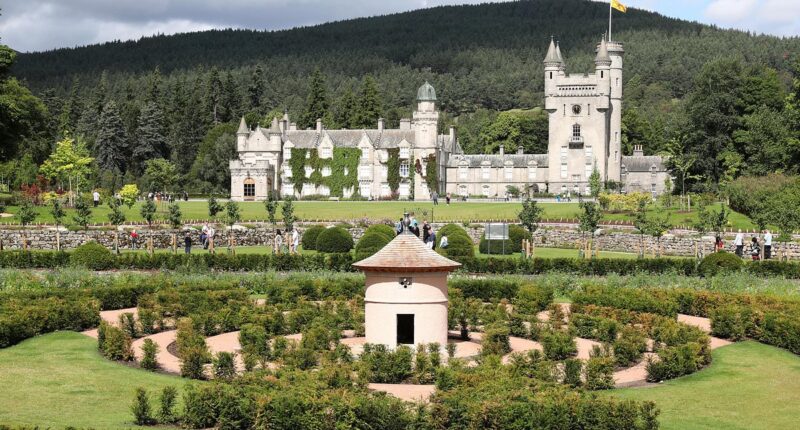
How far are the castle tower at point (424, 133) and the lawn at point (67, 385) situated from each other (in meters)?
78.3

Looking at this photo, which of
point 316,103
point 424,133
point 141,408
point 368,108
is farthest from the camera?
point 316,103

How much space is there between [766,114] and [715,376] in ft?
212

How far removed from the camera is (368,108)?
12094 centimetres

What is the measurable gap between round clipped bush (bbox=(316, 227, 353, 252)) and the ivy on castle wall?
167ft

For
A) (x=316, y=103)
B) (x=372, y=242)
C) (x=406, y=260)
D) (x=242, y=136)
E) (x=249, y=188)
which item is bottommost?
(x=372, y=242)

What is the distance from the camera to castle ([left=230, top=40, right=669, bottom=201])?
335 ft

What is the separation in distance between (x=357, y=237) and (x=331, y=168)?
1722 inches

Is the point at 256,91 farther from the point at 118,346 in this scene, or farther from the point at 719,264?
the point at 118,346

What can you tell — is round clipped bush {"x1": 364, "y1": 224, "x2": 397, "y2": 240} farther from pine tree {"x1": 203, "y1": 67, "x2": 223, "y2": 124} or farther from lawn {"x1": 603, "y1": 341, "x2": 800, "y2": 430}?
pine tree {"x1": 203, "y1": 67, "x2": 223, "y2": 124}

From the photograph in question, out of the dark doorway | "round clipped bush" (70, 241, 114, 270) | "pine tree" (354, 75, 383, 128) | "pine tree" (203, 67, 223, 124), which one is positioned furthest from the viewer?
"pine tree" (203, 67, 223, 124)

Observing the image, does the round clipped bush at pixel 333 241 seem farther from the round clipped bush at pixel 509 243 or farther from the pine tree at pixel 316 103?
the pine tree at pixel 316 103

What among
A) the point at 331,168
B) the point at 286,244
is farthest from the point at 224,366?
the point at 331,168

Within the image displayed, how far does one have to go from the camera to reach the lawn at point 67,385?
1789cm

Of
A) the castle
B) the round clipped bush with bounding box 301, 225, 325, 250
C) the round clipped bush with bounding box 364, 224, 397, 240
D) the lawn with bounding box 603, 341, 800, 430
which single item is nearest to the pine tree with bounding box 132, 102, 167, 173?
the castle
